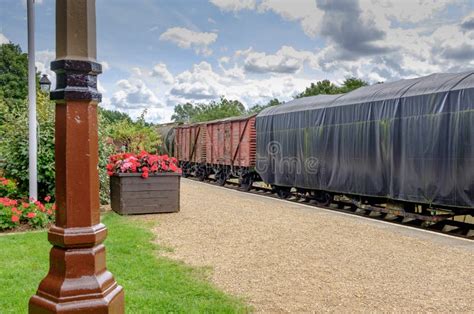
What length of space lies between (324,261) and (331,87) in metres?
43.1

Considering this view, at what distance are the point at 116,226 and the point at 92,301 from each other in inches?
251

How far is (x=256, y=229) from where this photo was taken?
332 inches

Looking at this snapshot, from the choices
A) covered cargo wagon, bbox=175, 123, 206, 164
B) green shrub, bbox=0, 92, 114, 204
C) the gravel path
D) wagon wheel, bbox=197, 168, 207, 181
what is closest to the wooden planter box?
the gravel path

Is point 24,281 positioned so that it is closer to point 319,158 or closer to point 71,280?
point 71,280

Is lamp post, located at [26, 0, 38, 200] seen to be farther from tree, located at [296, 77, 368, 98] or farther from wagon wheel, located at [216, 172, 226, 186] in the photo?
tree, located at [296, 77, 368, 98]

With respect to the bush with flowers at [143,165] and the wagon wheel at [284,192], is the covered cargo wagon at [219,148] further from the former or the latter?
the bush with flowers at [143,165]

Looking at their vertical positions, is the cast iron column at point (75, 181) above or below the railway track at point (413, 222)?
above

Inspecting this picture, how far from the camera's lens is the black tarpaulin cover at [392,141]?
863 cm

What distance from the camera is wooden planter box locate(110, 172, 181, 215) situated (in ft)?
32.4

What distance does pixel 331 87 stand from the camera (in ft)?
156

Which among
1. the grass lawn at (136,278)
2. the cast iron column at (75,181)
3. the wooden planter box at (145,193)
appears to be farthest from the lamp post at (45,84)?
the cast iron column at (75,181)

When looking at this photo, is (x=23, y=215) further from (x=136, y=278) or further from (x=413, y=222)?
(x=413, y=222)

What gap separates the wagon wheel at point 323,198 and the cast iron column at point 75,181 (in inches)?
444

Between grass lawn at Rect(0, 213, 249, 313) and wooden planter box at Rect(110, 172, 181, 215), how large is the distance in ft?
8.85
